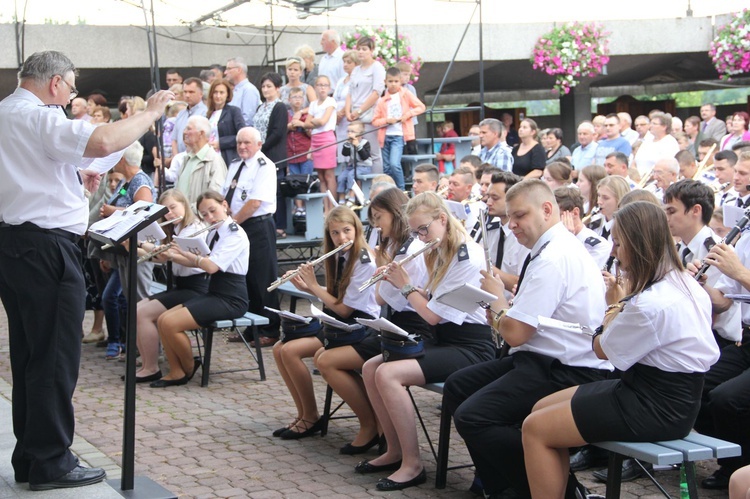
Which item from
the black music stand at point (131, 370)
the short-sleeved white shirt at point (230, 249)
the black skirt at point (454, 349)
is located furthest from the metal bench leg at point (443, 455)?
the short-sleeved white shirt at point (230, 249)

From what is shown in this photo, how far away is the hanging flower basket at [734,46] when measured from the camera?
17.6m

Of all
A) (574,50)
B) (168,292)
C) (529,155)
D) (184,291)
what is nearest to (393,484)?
(184,291)

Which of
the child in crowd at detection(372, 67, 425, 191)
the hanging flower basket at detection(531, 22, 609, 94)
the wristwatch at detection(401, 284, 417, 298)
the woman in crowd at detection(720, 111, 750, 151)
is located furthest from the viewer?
the hanging flower basket at detection(531, 22, 609, 94)

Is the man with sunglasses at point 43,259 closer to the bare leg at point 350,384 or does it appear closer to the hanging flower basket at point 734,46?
the bare leg at point 350,384

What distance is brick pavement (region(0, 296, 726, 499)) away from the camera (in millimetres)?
5379

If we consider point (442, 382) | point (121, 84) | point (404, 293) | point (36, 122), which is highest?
point (121, 84)

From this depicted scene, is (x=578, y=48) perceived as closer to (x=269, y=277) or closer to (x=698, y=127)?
(x=698, y=127)

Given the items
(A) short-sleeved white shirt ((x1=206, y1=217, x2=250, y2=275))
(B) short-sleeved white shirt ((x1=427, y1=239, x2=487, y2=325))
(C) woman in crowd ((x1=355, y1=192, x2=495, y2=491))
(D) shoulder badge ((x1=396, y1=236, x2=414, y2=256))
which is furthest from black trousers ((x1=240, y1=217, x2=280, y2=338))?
(B) short-sleeved white shirt ((x1=427, y1=239, x2=487, y2=325))

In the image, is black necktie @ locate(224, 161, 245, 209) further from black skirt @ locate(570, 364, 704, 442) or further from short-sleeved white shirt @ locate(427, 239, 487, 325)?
black skirt @ locate(570, 364, 704, 442)

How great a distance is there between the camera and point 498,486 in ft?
16.1

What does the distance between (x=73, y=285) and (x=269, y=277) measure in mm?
5106

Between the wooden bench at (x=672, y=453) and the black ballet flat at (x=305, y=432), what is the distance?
262 centimetres

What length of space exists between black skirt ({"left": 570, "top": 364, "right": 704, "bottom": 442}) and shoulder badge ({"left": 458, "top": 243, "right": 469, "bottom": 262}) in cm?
152

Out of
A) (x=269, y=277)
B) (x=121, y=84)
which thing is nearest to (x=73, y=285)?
(x=269, y=277)
